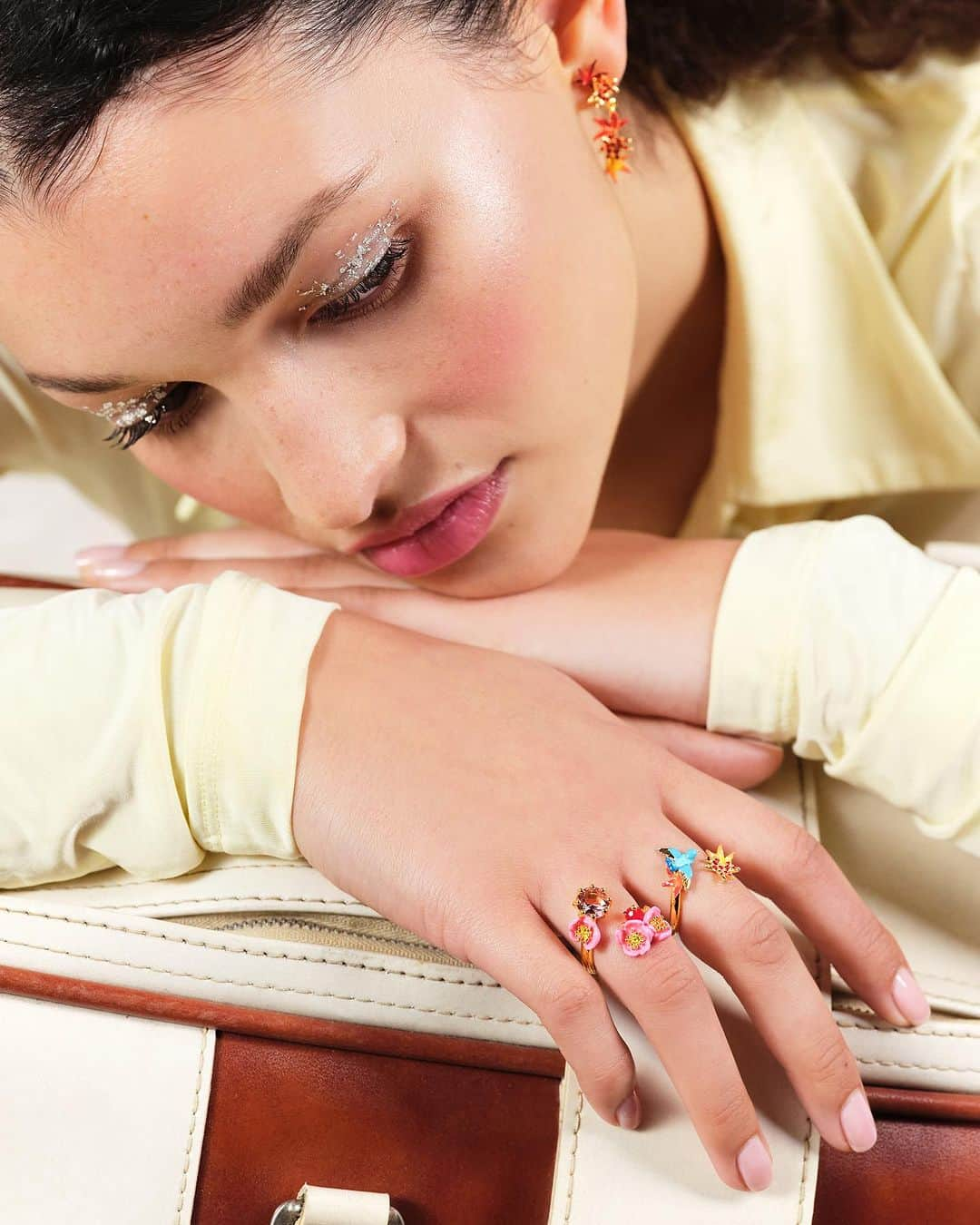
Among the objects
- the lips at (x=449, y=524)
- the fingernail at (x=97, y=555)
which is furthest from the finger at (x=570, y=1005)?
the fingernail at (x=97, y=555)

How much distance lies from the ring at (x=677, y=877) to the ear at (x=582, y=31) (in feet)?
1.86

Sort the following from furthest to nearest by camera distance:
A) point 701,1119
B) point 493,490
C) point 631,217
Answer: point 631,217, point 493,490, point 701,1119

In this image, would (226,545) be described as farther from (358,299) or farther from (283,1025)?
(283,1025)

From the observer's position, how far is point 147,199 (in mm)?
638

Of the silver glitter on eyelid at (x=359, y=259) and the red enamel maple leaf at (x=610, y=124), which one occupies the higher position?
the silver glitter on eyelid at (x=359, y=259)

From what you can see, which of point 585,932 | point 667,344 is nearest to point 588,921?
point 585,932

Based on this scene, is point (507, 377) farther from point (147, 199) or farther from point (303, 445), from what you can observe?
point (147, 199)

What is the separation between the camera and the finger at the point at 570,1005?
0.59 meters

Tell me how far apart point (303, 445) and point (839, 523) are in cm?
36

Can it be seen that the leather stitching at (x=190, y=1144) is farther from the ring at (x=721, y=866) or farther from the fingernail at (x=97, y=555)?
the fingernail at (x=97, y=555)

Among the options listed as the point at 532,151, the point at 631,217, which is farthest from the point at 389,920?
the point at 631,217

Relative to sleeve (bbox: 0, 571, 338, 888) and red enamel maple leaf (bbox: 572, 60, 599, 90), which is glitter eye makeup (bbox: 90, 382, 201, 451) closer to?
sleeve (bbox: 0, 571, 338, 888)

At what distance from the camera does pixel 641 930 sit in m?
0.61

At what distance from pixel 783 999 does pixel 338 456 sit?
0.41 m
